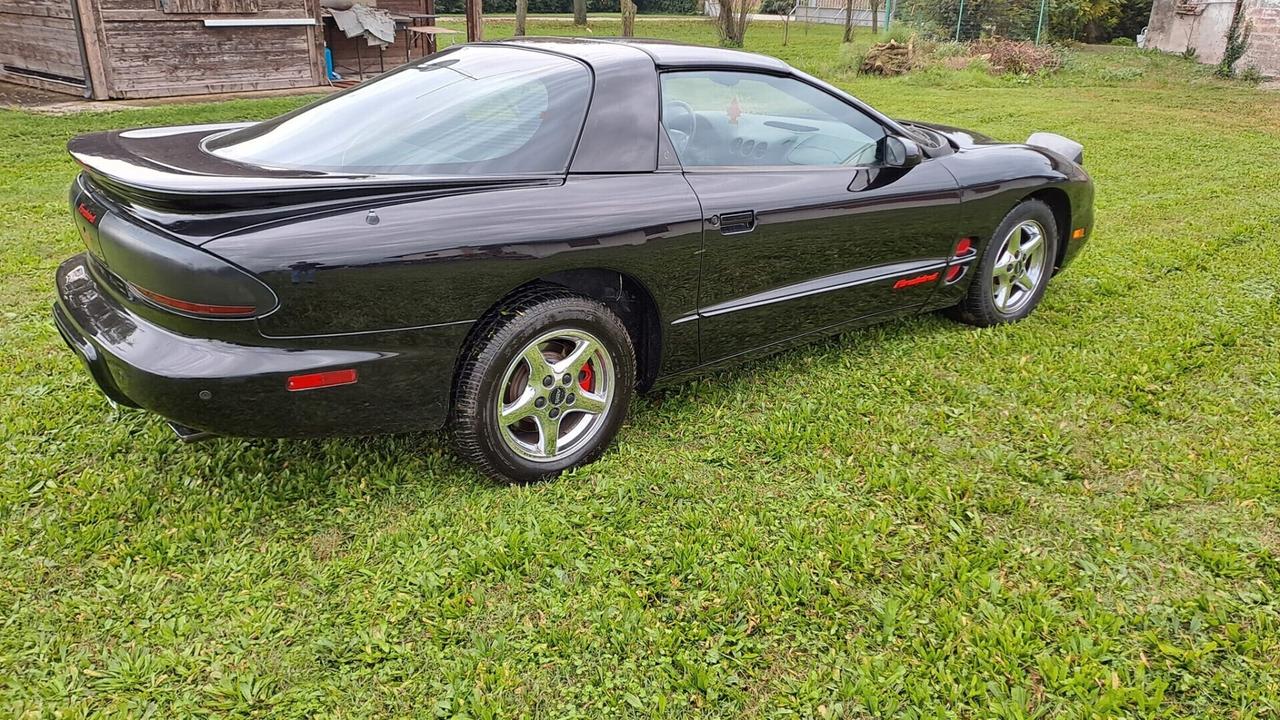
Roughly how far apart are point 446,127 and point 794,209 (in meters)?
1.36

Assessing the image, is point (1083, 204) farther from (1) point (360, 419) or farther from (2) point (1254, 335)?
(1) point (360, 419)

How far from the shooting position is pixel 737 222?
3.25m

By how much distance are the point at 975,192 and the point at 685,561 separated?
2455 mm

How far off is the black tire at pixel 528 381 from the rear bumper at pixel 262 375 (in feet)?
0.28

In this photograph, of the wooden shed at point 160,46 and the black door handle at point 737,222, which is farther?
the wooden shed at point 160,46

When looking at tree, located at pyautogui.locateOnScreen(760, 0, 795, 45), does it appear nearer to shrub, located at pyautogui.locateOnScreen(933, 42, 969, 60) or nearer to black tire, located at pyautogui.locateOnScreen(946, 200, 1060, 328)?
shrub, located at pyautogui.locateOnScreen(933, 42, 969, 60)

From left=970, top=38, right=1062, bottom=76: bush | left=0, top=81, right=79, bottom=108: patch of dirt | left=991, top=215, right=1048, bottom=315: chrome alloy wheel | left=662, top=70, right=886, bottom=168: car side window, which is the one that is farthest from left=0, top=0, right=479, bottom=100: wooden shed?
left=970, top=38, right=1062, bottom=76: bush

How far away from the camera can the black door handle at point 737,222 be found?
3209mm

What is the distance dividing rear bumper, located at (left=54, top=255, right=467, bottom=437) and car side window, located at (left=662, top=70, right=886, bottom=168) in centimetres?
128

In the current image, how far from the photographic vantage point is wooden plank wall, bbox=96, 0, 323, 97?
1073 centimetres

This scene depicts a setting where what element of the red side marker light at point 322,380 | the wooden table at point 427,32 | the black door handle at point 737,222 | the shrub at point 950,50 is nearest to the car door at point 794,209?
the black door handle at point 737,222

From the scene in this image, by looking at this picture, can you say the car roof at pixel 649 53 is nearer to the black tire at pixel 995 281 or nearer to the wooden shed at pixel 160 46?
the black tire at pixel 995 281

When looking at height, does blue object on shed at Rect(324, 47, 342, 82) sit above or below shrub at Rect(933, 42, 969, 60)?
below

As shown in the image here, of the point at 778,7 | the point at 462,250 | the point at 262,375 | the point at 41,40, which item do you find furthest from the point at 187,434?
A: the point at 778,7
